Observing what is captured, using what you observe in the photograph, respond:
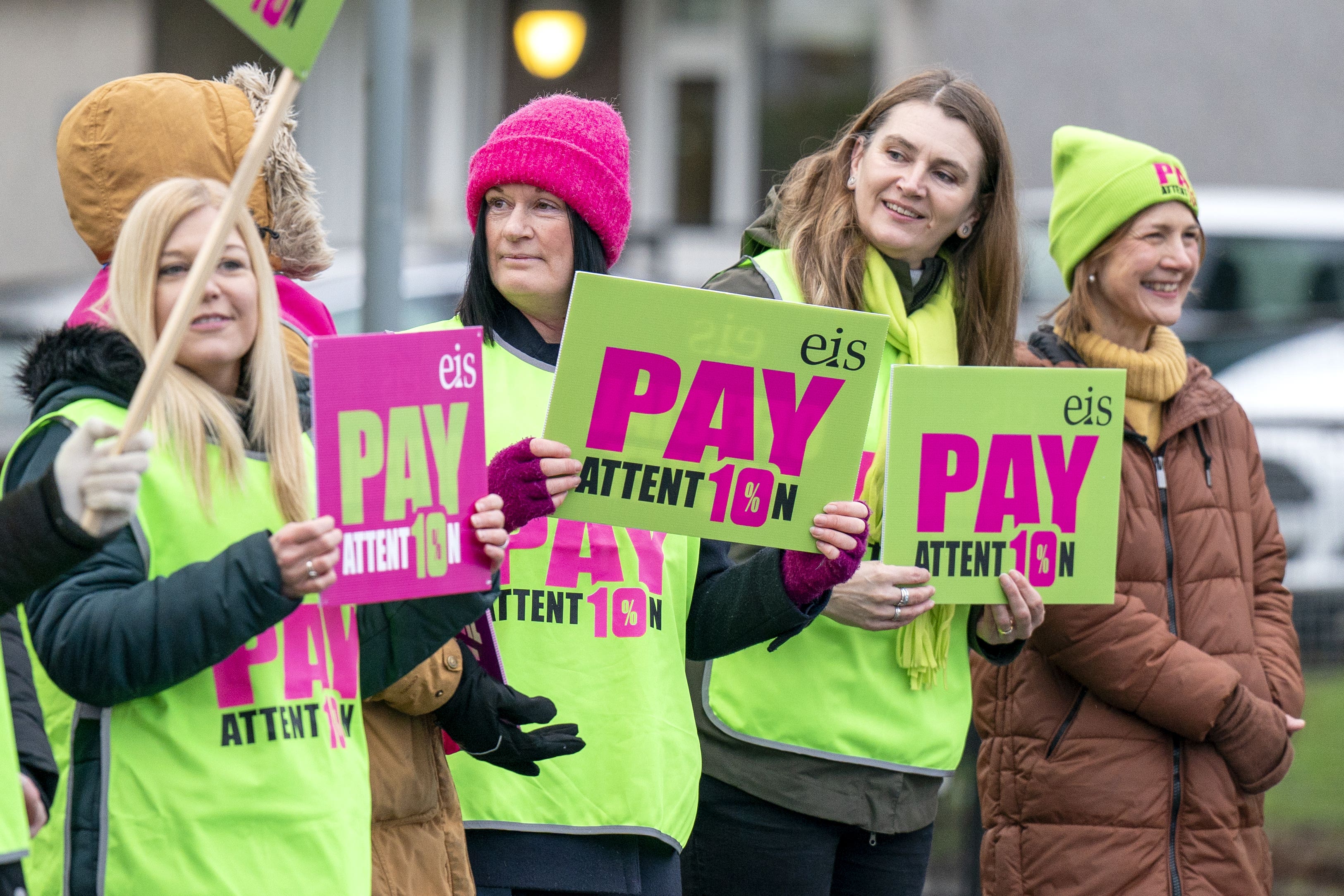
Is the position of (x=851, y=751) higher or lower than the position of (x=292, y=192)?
Result: lower

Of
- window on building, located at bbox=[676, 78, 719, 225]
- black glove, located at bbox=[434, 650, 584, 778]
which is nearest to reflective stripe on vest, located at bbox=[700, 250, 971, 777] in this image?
black glove, located at bbox=[434, 650, 584, 778]

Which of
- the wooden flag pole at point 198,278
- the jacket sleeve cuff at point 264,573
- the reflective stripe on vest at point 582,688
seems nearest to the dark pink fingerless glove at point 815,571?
the reflective stripe on vest at point 582,688

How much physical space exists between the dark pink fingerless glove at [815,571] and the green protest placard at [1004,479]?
0.99ft

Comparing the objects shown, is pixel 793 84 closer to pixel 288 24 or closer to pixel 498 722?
pixel 498 722

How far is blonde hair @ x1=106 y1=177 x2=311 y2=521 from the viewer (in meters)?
2.37

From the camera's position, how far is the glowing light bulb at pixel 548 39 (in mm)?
14859

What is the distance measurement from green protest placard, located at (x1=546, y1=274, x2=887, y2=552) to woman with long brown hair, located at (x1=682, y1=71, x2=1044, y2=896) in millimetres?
406

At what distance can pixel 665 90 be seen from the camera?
50.7 ft

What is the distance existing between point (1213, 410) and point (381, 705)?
2052 mm

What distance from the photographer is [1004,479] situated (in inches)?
131

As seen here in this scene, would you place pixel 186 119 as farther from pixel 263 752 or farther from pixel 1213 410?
pixel 1213 410

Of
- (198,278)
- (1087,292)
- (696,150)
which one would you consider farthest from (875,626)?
(696,150)

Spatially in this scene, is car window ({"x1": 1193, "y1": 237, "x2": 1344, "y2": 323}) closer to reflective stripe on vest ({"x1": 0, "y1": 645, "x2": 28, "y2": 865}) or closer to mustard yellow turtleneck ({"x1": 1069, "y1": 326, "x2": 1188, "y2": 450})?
mustard yellow turtleneck ({"x1": 1069, "y1": 326, "x2": 1188, "y2": 450})

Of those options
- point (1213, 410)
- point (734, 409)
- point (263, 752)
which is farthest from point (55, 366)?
point (1213, 410)
